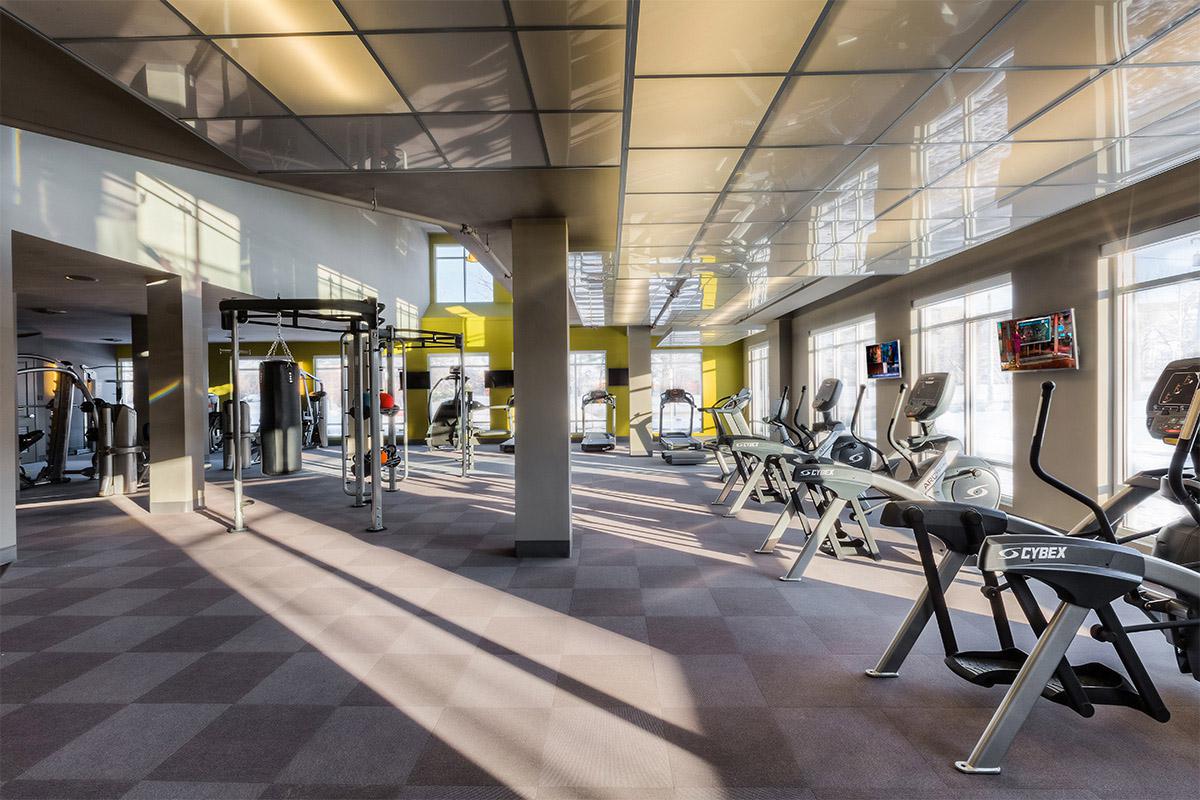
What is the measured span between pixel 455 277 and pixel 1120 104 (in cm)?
1594

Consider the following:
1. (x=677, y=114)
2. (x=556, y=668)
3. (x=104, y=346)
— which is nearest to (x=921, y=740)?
(x=556, y=668)

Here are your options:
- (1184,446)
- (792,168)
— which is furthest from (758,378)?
(1184,446)

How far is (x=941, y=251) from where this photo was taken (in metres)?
6.32

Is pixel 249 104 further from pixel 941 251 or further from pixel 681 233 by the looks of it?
pixel 941 251

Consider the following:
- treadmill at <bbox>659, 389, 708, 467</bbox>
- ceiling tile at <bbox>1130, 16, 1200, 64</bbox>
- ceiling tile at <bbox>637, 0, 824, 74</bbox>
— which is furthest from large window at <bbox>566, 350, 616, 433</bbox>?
ceiling tile at <bbox>1130, 16, 1200, 64</bbox>

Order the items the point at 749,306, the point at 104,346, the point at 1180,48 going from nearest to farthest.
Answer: the point at 1180,48
the point at 749,306
the point at 104,346

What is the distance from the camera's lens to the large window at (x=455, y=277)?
17.0 metres

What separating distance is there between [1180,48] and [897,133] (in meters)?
1.16

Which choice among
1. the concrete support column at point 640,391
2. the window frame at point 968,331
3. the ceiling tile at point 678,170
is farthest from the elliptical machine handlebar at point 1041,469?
the concrete support column at point 640,391

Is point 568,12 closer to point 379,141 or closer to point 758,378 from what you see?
point 379,141

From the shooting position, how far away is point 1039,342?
5.42 m

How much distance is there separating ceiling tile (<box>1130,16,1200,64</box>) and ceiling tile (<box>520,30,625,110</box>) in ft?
7.70

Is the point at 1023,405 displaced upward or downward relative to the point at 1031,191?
downward

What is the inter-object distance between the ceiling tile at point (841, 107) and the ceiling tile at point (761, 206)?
2.91ft
